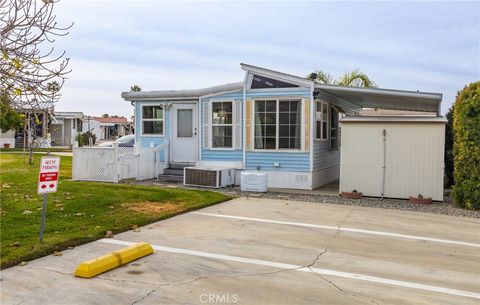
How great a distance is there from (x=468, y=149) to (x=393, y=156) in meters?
1.69

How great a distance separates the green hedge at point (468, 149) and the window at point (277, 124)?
407cm

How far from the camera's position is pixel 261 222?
7660mm

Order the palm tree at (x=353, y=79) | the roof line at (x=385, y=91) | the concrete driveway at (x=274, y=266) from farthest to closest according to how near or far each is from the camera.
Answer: the palm tree at (x=353, y=79), the roof line at (x=385, y=91), the concrete driveway at (x=274, y=266)

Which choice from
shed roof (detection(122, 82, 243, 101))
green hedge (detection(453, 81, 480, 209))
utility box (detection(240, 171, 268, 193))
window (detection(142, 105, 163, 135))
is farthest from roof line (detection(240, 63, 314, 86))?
green hedge (detection(453, 81, 480, 209))

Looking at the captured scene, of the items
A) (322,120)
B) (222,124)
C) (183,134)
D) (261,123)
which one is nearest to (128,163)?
(183,134)

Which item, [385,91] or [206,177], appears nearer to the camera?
[385,91]

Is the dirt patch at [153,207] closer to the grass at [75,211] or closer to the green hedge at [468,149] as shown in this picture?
the grass at [75,211]

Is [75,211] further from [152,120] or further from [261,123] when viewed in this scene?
[152,120]

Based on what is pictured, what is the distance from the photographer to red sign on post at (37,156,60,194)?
5.26 meters

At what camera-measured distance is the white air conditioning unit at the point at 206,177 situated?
1188 cm

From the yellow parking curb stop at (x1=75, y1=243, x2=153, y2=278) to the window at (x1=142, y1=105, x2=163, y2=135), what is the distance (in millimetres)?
8818

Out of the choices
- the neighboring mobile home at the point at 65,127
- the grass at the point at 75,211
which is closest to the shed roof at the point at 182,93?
the grass at the point at 75,211

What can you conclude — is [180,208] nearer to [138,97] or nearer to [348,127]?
[348,127]

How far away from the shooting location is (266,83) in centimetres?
1201
